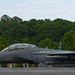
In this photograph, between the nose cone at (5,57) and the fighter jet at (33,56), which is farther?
the nose cone at (5,57)

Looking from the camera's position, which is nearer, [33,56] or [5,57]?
[5,57]

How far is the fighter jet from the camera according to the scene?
25.5 meters

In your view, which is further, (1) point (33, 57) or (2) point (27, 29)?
(2) point (27, 29)

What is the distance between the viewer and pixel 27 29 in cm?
9506

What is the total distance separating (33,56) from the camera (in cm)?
A: 2603

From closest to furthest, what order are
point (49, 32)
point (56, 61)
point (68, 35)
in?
1. point (56, 61)
2. point (68, 35)
3. point (49, 32)

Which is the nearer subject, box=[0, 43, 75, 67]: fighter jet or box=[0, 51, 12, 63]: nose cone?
box=[0, 43, 75, 67]: fighter jet

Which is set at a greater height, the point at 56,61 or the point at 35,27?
the point at 35,27

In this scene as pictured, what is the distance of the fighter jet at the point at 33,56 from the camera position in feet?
83.8
